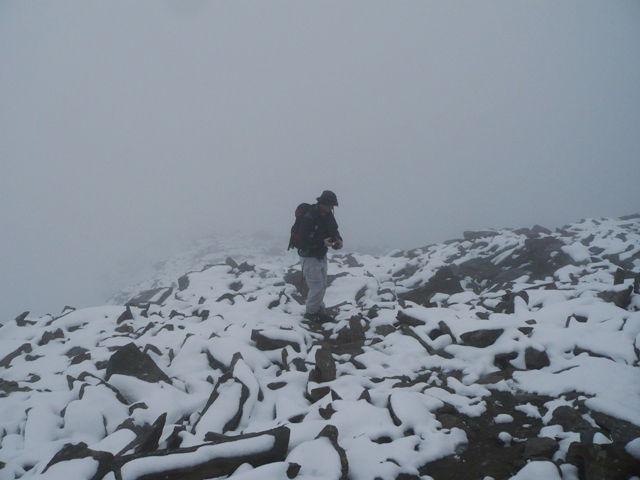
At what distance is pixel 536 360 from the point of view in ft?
14.2

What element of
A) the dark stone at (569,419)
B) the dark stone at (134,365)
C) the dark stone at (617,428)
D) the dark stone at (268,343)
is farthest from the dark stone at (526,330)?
the dark stone at (134,365)

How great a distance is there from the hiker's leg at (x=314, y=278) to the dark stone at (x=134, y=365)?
125 inches

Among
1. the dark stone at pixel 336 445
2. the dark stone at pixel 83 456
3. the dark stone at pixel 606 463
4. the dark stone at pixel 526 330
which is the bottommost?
the dark stone at pixel 526 330

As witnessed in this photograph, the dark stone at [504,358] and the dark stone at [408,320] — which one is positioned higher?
the dark stone at [504,358]

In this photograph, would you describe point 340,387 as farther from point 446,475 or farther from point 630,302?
point 630,302

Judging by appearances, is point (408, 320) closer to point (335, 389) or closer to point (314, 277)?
point (314, 277)

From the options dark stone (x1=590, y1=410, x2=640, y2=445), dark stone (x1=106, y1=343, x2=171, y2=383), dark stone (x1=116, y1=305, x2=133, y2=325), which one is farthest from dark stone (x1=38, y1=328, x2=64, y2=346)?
dark stone (x1=590, y1=410, x2=640, y2=445)

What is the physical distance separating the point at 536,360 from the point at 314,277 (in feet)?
13.1

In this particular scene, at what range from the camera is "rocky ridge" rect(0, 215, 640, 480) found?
262 centimetres

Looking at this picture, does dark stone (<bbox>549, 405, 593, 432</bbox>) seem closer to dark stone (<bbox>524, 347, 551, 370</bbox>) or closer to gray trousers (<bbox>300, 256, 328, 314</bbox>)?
dark stone (<bbox>524, 347, 551, 370</bbox>)

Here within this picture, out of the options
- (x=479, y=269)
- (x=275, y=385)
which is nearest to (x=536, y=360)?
(x=275, y=385)

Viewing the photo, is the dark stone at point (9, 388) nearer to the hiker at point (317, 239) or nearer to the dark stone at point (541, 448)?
the hiker at point (317, 239)

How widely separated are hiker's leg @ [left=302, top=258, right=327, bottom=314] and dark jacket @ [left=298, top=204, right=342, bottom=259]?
0.17 metres

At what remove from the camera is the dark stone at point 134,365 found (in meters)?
4.54
